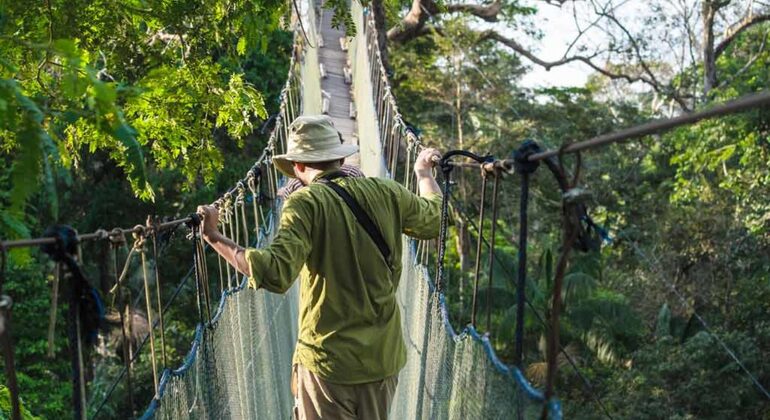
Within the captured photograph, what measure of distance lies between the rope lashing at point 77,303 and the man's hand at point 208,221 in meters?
0.66

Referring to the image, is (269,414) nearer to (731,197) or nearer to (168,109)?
(168,109)

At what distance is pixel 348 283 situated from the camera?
2.00 m

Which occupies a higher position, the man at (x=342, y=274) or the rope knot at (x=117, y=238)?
the rope knot at (x=117, y=238)

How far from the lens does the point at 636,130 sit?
99 cm

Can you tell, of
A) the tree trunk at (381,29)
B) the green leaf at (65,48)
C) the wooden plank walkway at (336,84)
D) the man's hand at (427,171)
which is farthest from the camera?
the tree trunk at (381,29)

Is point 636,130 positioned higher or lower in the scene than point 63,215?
higher

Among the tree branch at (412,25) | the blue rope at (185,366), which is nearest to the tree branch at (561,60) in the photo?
the tree branch at (412,25)

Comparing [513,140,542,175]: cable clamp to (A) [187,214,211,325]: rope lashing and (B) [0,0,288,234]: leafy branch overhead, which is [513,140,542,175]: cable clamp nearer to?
(A) [187,214,211,325]: rope lashing

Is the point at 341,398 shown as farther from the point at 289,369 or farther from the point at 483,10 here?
the point at 483,10

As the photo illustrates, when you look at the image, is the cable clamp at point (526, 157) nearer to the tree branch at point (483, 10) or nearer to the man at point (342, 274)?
the man at point (342, 274)

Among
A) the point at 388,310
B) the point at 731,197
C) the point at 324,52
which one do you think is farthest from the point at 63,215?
the point at 388,310

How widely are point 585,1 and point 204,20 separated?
34.2ft

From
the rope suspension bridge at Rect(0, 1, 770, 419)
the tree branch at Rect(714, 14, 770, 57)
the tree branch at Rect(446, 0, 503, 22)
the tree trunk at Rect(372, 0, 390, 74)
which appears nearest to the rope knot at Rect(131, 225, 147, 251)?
the rope suspension bridge at Rect(0, 1, 770, 419)

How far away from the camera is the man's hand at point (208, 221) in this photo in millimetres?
1930
